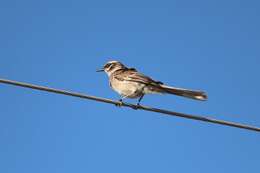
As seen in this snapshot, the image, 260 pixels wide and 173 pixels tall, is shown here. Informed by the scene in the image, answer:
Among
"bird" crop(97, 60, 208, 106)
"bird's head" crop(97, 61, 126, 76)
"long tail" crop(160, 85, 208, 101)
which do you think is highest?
"bird's head" crop(97, 61, 126, 76)

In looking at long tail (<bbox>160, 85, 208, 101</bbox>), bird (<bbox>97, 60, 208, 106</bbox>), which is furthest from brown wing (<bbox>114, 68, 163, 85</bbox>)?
long tail (<bbox>160, 85, 208, 101</bbox>)

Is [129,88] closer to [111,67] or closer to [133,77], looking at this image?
[133,77]

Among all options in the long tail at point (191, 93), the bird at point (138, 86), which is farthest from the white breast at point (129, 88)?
the long tail at point (191, 93)

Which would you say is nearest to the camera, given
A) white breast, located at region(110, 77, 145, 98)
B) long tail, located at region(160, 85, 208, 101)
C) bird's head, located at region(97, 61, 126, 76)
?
long tail, located at region(160, 85, 208, 101)

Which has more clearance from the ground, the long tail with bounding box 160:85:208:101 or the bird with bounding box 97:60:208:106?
the bird with bounding box 97:60:208:106

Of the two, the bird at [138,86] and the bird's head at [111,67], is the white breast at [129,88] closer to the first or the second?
the bird at [138,86]

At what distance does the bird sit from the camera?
401 inches

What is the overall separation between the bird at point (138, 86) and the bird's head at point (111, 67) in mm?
333

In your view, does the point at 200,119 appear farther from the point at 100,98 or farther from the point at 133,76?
the point at 133,76

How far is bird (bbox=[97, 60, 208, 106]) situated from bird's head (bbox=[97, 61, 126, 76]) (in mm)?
333

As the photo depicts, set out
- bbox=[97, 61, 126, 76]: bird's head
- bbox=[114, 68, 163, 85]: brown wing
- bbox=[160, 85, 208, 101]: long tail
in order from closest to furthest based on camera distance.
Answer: bbox=[160, 85, 208, 101]: long tail < bbox=[114, 68, 163, 85]: brown wing < bbox=[97, 61, 126, 76]: bird's head

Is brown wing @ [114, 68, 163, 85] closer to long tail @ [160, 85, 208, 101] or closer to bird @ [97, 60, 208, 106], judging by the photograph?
bird @ [97, 60, 208, 106]

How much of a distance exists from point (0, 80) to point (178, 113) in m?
2.56

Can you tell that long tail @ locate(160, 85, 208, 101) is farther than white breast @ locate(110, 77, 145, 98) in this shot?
No
